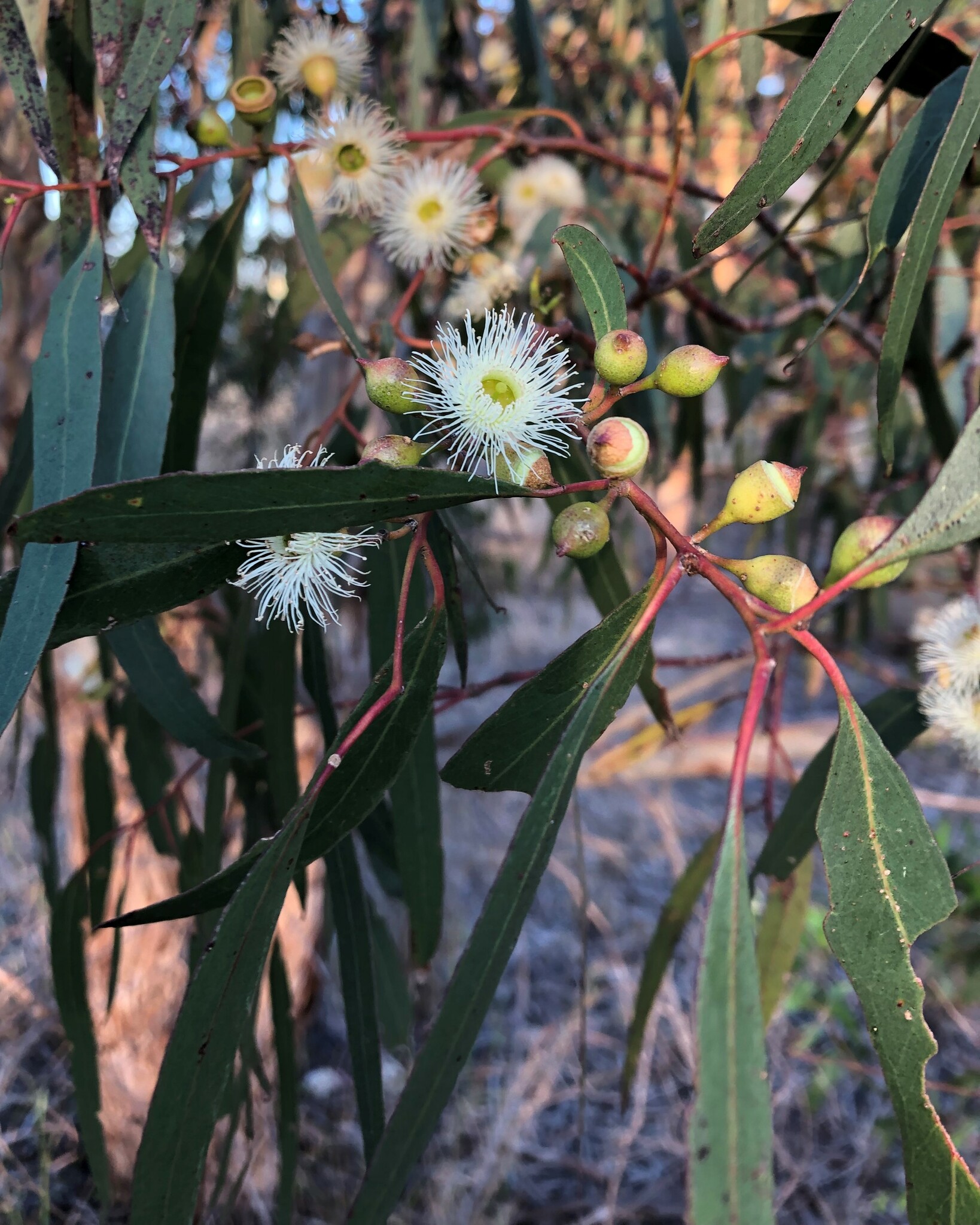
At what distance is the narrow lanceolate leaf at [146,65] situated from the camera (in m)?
0.60

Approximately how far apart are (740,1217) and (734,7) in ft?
3.60

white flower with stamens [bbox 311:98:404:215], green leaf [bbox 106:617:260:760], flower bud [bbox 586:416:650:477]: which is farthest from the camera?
white flower with stamens [bbox 311:98:404:215]

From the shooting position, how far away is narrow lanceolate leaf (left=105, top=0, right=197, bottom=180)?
0.60 m

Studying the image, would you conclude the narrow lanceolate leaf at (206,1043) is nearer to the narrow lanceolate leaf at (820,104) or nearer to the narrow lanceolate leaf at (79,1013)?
the narrow lanceolate leaf at (820,104)

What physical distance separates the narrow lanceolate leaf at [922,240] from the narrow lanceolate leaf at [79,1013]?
3.10ft

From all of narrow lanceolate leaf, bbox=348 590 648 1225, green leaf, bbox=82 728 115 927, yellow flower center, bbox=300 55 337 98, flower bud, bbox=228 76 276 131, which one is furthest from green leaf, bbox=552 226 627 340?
green leaf, bbox=82 728 115 927

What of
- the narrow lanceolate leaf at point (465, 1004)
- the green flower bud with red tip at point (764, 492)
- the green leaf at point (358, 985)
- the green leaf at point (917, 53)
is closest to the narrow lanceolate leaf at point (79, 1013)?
the green leaf at point (358, 985)

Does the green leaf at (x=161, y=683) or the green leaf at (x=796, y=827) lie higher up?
the green leaf at (x=161, y=683)

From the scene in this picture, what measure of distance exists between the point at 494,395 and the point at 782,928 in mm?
731

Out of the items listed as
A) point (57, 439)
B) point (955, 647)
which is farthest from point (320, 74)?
point (955, 647)

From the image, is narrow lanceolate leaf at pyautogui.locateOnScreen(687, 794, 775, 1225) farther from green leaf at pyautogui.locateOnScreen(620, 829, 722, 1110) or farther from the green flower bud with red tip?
green leaf at pyautogui.locateOnScreen(620, 829, 722, 1110)

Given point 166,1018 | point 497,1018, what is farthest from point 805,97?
point 497,1018

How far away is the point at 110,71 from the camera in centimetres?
65

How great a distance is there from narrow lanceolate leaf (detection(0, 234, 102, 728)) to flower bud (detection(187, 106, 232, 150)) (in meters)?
0.19
